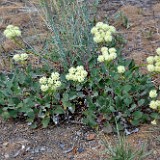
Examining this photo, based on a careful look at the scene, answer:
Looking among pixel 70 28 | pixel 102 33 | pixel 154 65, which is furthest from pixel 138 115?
pixel 70 28

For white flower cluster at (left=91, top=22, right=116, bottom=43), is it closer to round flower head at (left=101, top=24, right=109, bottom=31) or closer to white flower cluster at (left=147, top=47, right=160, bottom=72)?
round flower head at (left=101, top=24, right=109, bottom=31)

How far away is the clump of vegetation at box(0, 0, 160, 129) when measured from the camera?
273cm

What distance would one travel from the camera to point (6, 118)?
296cm

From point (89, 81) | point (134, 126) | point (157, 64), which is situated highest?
point (157, 64)

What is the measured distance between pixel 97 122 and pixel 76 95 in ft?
0.75

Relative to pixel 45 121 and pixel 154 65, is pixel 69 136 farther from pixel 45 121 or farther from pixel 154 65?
pixel 154 65

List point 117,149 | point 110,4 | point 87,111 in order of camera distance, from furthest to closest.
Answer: point 110,4 → point 87,111 → point 117,149

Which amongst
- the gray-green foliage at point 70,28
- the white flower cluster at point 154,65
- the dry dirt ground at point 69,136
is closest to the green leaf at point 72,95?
the dry dirt ground at point 69,136

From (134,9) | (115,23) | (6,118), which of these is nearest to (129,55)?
(115,23)

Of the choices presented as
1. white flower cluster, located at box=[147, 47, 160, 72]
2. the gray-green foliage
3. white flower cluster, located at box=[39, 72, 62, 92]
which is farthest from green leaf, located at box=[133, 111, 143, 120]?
the gray-green foliage

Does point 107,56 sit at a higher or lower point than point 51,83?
higher

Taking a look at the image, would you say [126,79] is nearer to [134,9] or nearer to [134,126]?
[134,126]

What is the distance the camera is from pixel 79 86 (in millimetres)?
2930

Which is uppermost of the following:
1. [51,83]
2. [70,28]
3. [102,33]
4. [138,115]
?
[102,33]
